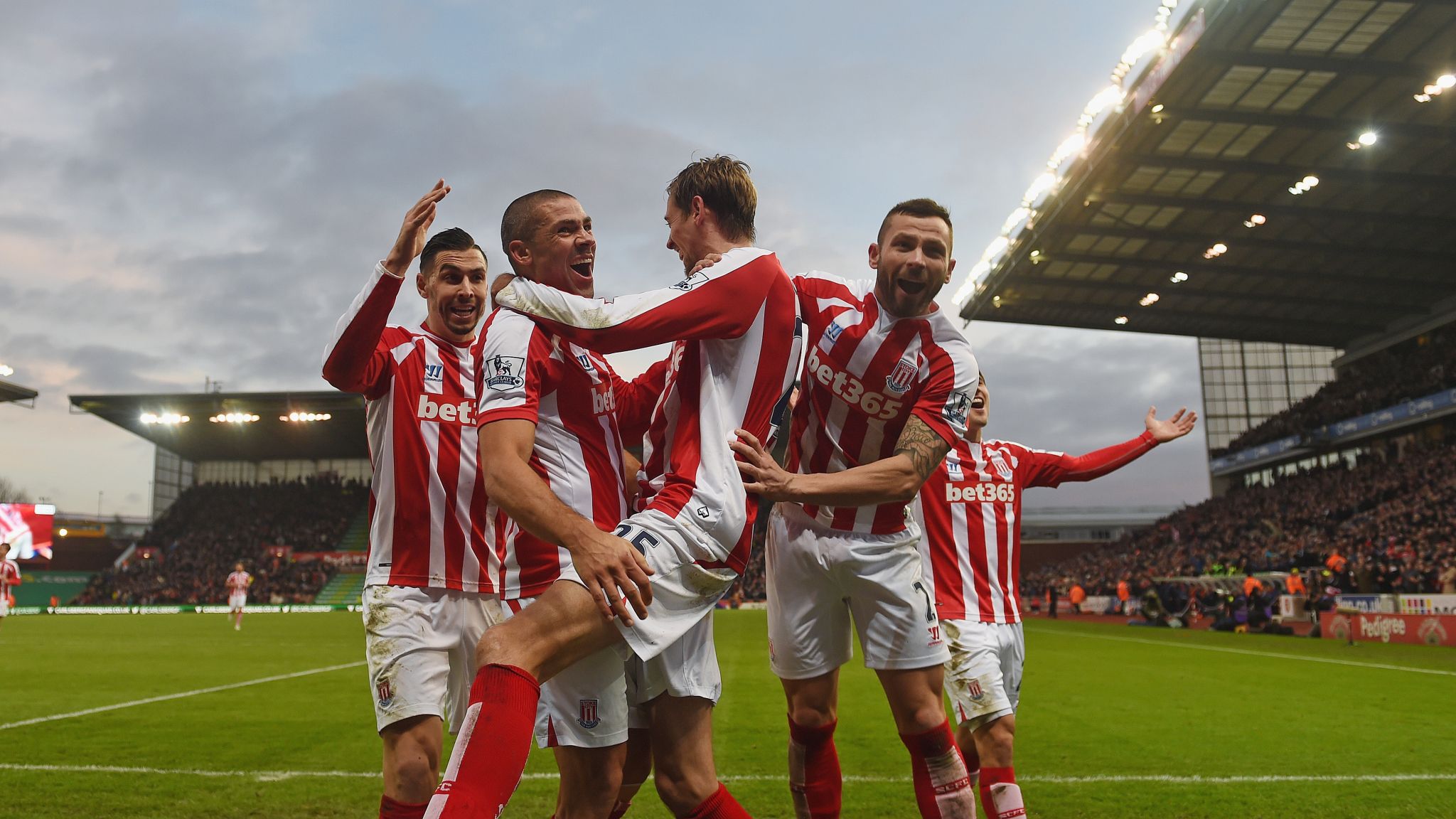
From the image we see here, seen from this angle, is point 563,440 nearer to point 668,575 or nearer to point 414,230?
point 668,575

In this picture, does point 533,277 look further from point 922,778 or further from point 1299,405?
point 1299,405

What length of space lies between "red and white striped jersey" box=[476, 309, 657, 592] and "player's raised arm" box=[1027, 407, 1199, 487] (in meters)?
3.24

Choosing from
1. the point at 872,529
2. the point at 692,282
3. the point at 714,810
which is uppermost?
the point at 692,282

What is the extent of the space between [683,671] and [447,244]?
216cm

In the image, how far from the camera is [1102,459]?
5844 millimetres

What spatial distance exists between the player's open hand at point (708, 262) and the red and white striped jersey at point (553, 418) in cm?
40

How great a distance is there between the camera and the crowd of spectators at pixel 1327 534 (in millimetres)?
23605

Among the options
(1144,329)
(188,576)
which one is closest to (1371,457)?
(1144,329)

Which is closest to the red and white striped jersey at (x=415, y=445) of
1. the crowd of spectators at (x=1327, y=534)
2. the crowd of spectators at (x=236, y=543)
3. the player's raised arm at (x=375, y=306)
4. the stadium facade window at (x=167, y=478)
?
the player's raised arm at (x=375, y=306)

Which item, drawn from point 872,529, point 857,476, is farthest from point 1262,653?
point 857,476

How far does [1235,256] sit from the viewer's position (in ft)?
111

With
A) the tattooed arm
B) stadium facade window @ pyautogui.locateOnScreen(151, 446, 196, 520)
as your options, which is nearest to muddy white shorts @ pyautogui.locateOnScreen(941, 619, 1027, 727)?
the tattooed arm

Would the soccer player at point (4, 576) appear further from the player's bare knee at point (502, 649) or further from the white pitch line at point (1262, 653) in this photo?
the white pitch line at point (1262, 653)

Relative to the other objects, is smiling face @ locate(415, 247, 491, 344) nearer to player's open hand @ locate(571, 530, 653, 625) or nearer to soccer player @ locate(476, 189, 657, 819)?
soccer player @ locate(476, 189, 657, 819)
